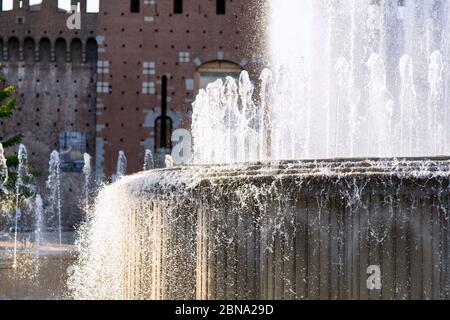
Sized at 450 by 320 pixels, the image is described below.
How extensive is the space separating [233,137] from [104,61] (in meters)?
4.78

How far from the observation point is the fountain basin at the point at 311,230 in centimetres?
456

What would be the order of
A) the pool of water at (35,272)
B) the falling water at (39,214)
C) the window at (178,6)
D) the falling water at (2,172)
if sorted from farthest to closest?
the window at (178,6) < the falling water at (39,214) < the falling water at (2,172) < the pool of water at (35,272)

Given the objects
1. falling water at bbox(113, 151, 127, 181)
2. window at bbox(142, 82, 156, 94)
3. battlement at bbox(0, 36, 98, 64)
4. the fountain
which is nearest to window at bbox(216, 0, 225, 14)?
window at bbox(142, 82, 156, 94)

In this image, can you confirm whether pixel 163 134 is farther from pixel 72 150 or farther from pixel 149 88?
pixel 72 150

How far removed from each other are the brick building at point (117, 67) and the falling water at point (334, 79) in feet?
2.49

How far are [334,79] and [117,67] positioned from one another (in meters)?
5.80

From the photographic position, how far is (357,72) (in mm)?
22984

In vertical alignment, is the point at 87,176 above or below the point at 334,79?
below

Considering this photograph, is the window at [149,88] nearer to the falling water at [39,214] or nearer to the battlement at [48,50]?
the battlement at [48,50]

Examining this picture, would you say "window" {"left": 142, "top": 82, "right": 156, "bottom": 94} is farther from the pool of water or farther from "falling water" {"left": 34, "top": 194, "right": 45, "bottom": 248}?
the pool of water

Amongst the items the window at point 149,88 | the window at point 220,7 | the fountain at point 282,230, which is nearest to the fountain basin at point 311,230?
the fountain at point 282,230

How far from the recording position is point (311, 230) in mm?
4719

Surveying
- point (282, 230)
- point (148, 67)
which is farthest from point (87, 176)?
point (282, 230)

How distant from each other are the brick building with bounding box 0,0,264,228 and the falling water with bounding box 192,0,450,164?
0.76 metres
